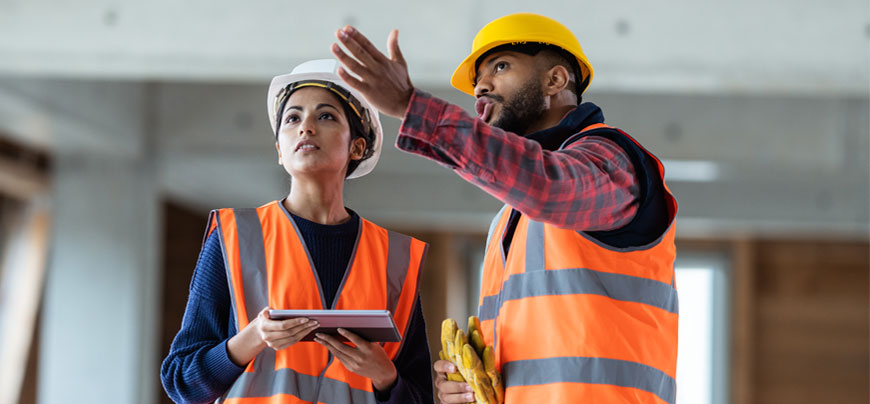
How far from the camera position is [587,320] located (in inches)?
86.4

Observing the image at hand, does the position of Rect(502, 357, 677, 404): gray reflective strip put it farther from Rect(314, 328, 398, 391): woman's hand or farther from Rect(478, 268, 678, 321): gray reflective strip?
Rect(314, 328, 398, 391): woman's hand

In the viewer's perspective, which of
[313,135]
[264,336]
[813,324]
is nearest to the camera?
[264,336]

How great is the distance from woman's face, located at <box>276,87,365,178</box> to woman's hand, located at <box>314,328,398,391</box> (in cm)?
51

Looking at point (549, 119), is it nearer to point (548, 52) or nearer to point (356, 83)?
point (548, 52)

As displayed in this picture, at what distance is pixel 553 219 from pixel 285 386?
88 cm

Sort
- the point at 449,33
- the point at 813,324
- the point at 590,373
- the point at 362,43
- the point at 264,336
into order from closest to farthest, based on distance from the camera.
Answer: the point at 362,43
the point at 590,373
the point at 264,336
the point at 449,33
the point at 813,324

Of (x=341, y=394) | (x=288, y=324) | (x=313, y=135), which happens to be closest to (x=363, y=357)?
(x=341, y=394)

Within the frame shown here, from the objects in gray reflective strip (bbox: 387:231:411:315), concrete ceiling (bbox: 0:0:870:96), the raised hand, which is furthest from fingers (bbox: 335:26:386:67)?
concrete ceiling (bbox: 0:0:870:96)

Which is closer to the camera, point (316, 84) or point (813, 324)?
point (316, 84)

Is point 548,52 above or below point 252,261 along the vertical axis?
above

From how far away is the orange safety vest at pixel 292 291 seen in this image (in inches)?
98.0

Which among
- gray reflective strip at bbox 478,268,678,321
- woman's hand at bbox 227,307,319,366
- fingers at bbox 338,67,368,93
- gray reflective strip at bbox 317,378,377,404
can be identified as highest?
fingers at bbox 338,67,368,93

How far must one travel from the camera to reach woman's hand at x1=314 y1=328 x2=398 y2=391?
2.38 metres

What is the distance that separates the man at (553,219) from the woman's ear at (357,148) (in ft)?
1.35
